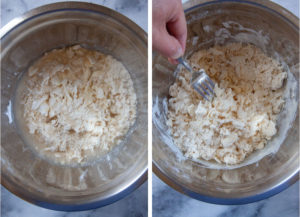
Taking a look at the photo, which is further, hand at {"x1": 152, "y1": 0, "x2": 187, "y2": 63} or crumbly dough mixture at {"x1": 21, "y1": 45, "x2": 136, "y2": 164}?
crumbly dough mixture at {"x1": 21, "y1": 45, "x2": 136, "y2": 164}

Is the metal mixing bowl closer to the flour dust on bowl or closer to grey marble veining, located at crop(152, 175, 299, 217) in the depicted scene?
the flour dust on bowl

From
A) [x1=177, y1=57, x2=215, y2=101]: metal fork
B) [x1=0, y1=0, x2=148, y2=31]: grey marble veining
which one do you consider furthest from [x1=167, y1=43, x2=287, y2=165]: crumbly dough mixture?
[x1=0, y1=0, x2=148, y2=31]: grey marble veining

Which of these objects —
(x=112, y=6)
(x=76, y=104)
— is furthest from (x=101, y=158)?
(x=112, y=6)

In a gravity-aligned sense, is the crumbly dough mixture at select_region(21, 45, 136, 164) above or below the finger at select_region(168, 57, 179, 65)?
below

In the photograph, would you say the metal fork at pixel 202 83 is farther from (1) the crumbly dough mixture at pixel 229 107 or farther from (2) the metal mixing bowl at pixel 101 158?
(2) the metal mixing bowl at pixel 101 158

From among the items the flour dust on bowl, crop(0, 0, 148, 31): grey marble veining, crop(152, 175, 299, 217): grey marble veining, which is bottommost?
crop(152, 175, 299, 217): grey marble veining

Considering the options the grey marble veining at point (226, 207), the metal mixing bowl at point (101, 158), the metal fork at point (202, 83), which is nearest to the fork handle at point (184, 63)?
the metal fork at point (202, 83)
